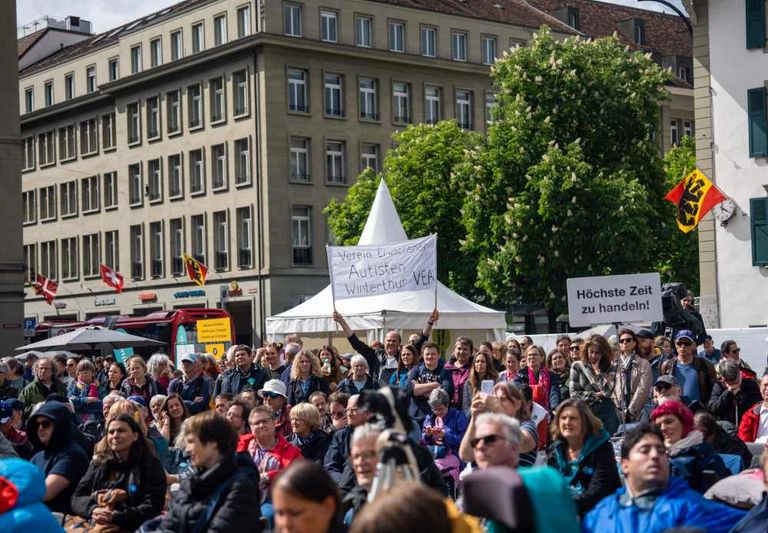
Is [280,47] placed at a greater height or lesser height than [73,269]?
greater

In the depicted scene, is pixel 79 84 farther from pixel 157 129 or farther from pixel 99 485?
pixel 99 485

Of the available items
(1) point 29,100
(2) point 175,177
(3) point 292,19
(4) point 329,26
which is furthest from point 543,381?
(1) point 29,100

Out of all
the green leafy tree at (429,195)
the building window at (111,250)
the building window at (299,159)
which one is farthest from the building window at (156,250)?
the green leafy tree at (429,195)

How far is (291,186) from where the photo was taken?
6112 cm

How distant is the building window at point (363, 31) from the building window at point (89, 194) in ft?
53.7

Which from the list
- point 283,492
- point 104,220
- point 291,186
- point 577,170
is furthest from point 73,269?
point 283,492

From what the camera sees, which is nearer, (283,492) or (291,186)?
(283,492)

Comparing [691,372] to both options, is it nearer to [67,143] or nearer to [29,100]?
[67,143]

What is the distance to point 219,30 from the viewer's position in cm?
6231

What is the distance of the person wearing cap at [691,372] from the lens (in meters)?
14.4

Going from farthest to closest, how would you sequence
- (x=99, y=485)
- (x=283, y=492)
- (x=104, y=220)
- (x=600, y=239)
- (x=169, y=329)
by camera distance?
(x=104, y=220) < (x=169, y=329) < (x=600, y=239) < (x=99, y=485) < (x=283, y=492)

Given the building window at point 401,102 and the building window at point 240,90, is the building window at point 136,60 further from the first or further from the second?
the building window at point 401,102

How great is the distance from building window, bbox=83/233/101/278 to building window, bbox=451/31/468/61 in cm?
2028

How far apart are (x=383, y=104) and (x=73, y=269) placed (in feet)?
64.8
